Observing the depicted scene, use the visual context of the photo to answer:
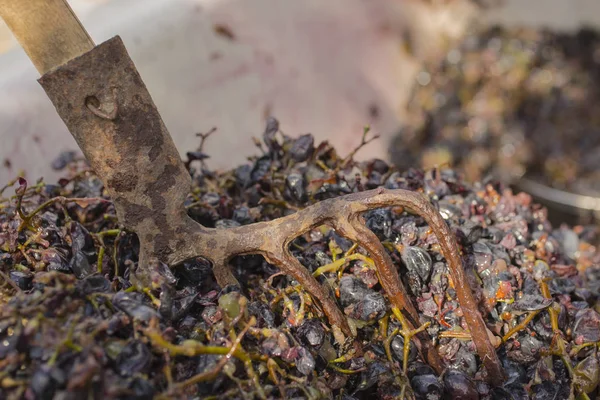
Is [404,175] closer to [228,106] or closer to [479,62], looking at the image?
[228,106]

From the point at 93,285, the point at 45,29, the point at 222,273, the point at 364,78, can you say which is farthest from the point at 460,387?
the point at 364,78

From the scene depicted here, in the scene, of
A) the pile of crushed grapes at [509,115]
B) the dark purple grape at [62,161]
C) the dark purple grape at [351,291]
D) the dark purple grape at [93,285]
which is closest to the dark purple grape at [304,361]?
the dark purple grape at [351,291]

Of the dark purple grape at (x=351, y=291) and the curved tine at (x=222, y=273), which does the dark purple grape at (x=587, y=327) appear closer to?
the dark purple grape at (x=351, y=291)

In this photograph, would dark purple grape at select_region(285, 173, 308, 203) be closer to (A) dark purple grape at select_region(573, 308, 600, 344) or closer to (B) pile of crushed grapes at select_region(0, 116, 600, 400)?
(B) pile of crushed grapes at select_region(0, 116, 600, 400)

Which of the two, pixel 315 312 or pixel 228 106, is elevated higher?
pixel 228 106

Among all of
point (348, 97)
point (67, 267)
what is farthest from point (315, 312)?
point (348, 97)
